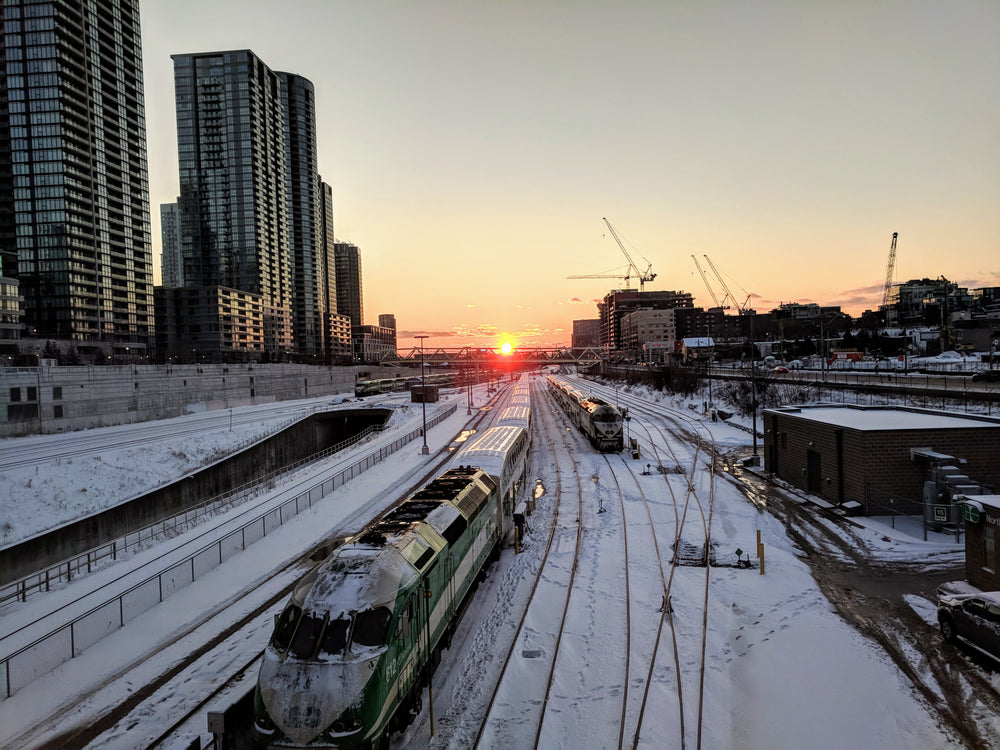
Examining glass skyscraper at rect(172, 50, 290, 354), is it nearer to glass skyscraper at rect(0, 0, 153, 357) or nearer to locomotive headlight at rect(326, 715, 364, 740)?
glass skyscraper at rect(0, 0, 153, 357)

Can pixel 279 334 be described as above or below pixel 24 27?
below

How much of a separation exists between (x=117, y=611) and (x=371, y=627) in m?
12.8

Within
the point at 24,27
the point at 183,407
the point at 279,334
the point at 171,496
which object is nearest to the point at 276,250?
the point at 279,334

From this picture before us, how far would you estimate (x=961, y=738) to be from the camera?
32.9 feet

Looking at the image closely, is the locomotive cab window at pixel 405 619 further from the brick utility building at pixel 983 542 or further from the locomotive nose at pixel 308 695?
the brick utility building at pixel 983 542

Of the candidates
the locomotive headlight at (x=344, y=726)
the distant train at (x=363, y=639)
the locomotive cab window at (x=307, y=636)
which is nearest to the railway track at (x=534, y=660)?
the distant train at (x=363, y=639)

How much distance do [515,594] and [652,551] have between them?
631cm

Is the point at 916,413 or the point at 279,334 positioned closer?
the point at 916,413

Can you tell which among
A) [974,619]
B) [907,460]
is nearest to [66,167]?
[907,460]

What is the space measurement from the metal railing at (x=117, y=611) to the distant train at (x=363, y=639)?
8.82 m

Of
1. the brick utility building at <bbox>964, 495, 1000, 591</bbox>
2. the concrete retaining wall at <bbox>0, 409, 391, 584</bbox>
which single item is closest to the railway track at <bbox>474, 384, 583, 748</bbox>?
the brick utility building at <bbox>964, 495, 1000, 591</bbox>

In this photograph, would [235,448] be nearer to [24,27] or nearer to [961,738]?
[961,738]

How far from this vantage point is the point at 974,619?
12297 millimetres

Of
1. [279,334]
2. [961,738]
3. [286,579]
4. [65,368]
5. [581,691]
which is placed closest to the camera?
[961,738]
